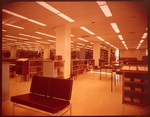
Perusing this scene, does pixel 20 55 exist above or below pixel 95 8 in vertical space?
below

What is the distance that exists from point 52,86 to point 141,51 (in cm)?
2165

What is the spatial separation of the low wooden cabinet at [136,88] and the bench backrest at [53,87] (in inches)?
57.8

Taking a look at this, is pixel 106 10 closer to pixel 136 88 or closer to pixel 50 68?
pixel 136 88

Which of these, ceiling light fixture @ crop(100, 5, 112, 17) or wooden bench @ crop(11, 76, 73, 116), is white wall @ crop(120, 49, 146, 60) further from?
wooden bench @ crop(11, 76, 73, 116)

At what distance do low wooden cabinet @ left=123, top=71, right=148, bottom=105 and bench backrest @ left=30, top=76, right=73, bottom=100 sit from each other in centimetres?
147

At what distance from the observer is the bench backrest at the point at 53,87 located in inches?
83.8

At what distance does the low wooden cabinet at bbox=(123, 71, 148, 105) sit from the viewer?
2.38 meters

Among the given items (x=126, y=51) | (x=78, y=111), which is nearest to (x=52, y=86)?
(x=78, y=111)

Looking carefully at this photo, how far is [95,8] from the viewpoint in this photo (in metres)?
3.97

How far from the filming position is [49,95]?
2.32 m

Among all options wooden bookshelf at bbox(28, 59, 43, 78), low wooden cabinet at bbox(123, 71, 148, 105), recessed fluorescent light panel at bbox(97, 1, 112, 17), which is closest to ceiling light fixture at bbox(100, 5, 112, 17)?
recessed fluorescent light panel at bbox(97, 1, 112, 17)

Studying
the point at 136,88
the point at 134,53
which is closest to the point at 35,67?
the point at 136,88

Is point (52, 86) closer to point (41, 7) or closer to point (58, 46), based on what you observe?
point (41, 7)

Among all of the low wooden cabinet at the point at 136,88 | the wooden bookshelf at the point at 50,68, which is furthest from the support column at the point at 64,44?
the low wooden cabinet at the point at 136,88
